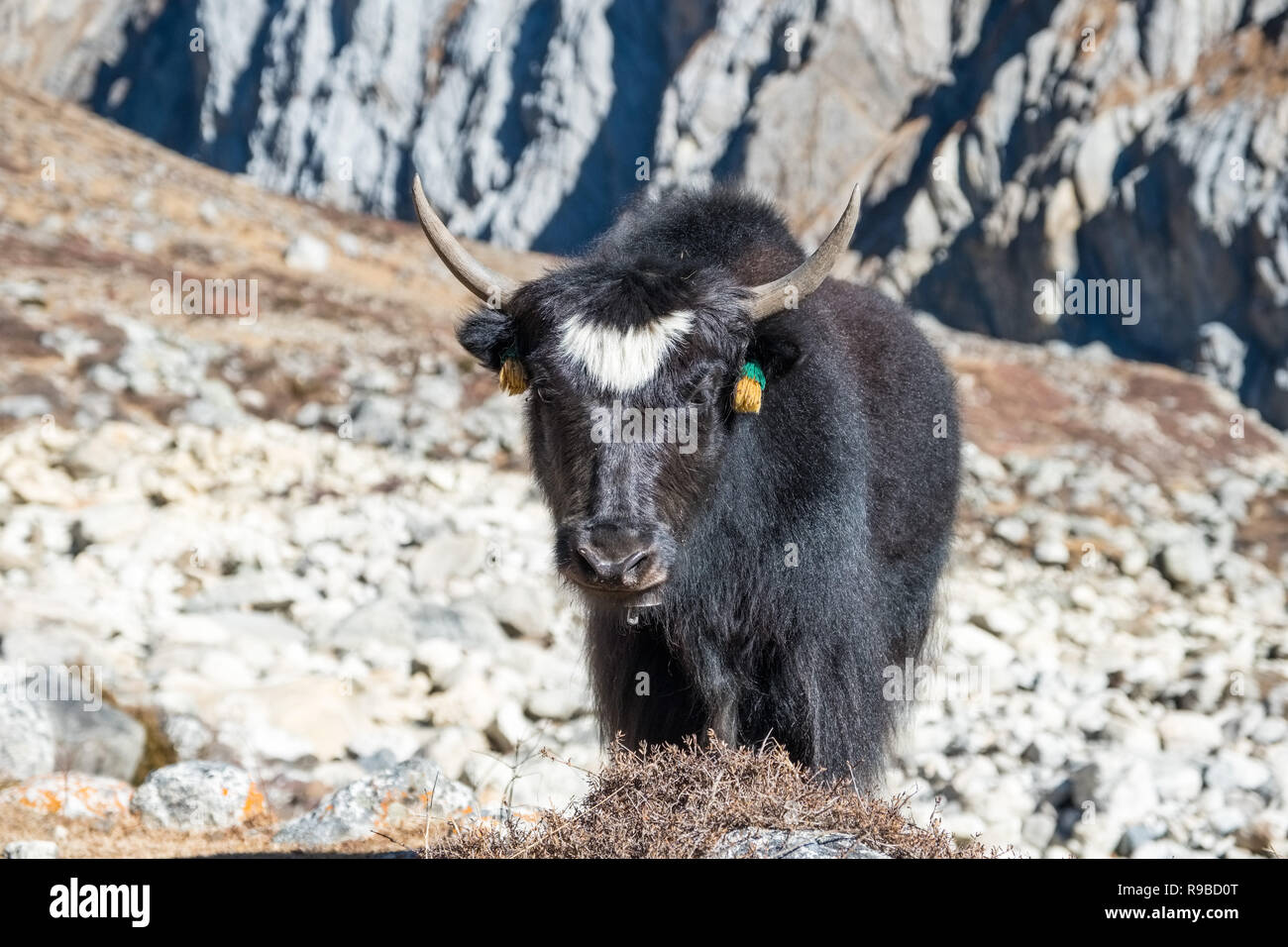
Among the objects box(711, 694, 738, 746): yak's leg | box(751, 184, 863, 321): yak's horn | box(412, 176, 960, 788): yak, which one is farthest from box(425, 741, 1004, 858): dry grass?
box(751, 184, 863, 321): yak's horn

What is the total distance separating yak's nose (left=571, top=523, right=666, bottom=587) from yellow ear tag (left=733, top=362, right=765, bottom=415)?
24.4 inches

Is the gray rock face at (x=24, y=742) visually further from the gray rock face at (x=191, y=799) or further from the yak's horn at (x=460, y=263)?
the yak's horn at (x=460, y=263)

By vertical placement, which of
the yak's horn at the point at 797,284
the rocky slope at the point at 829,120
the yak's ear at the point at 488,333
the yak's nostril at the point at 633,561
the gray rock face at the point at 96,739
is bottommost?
the gray rock face at the point at 96,739

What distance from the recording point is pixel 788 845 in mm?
3219

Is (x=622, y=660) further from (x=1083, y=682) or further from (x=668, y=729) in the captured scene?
(x=1083, y=682)

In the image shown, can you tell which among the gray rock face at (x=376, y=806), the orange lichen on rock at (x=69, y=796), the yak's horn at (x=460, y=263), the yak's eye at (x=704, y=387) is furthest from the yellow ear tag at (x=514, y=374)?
the orange lichen on rock at (x=69, y=796)

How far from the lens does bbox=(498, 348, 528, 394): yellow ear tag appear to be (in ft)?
14.1

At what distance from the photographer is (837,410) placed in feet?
14.8

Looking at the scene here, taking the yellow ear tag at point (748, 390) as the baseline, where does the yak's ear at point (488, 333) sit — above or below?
above

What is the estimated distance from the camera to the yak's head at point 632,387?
3.79 m

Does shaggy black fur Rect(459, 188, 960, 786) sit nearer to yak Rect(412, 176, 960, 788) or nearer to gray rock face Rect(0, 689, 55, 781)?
yak Rect(412, 176, 960, 788)

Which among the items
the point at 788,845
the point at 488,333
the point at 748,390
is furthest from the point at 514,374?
the point at 788,845

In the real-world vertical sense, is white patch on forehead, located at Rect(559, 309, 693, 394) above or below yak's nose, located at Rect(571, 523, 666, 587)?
above

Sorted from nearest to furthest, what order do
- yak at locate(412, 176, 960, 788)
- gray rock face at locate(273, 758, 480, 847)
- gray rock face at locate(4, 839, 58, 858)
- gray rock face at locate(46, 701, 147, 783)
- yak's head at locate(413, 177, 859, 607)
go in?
1. yak's head at locate(413, 177, 859, 607)
2. yak at locate(412, 176, 960, 788)
3. gray rock face at locate(4, 839, 58, 858)
4. gray rock face at locate(273, 758, 480, 847)
5. gray rock face at locate(46, 701, 147, 783)
